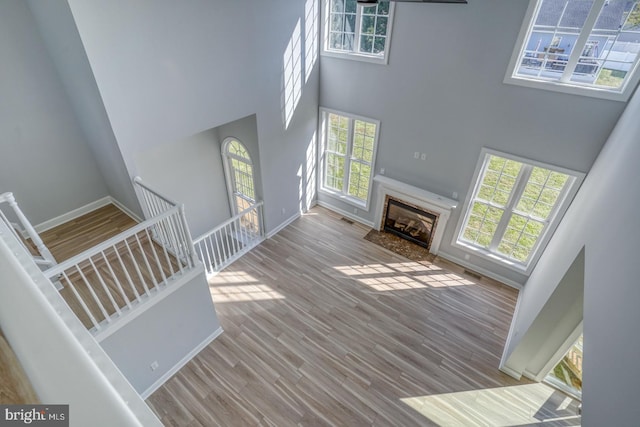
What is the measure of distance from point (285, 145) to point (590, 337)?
5.55m

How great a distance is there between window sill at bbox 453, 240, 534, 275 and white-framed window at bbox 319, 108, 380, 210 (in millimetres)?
2269

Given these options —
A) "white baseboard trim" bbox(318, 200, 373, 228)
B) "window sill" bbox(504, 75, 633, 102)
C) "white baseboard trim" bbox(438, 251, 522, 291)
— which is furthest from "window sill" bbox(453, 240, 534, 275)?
"window sill" bbox(504, 75, 633, 102)

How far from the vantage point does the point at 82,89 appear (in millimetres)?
3971

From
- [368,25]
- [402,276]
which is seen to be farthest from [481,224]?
[368,25]

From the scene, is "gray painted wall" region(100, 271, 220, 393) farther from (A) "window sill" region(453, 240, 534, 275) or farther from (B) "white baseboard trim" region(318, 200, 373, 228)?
(A) "window sill" region(453, 240, 534, 275)

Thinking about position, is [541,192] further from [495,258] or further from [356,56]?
[356,56]

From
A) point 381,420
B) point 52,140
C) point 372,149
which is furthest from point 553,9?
point 52,140

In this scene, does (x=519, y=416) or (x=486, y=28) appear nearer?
(x=519, y=416)

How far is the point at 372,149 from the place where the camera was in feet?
22.5

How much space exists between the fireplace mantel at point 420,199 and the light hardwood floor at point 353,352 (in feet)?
2.66

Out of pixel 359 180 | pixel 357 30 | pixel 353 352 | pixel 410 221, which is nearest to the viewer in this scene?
pixel 353 352

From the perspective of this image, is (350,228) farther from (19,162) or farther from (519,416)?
(19,162)

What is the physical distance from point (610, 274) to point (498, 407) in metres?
3.11

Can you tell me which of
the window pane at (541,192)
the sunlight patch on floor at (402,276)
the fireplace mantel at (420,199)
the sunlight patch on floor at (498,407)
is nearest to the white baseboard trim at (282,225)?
the sunlight patch on floor at (402,276)
